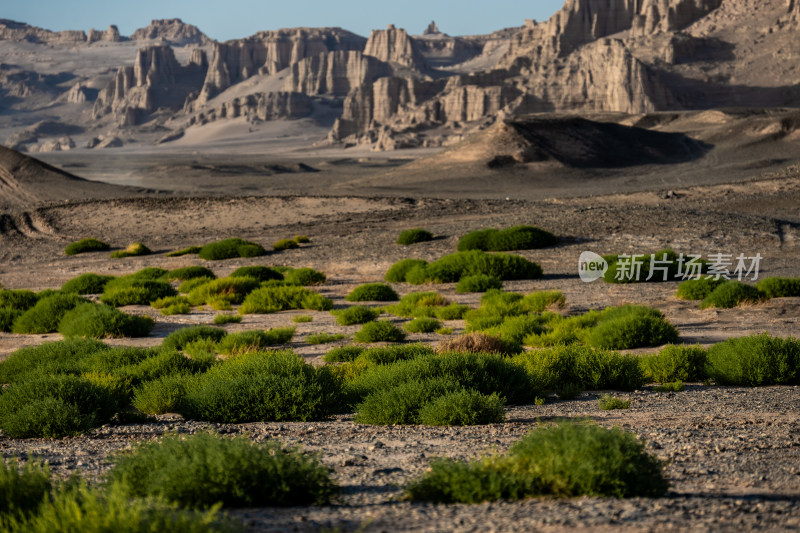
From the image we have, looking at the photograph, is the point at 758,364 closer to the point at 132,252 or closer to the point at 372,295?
the point at 372,295

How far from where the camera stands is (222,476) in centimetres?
527

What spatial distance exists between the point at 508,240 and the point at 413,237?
4.66m

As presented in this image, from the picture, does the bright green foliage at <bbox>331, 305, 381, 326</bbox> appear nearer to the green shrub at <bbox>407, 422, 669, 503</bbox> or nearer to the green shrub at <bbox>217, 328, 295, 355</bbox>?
the green shrub at <bbox>217, 328, 295, 355</bbox>

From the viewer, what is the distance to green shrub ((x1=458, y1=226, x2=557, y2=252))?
98.5 feet

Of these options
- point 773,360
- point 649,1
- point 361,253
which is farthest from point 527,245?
point 649,1

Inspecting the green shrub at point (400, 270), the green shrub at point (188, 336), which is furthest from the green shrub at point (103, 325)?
the green shrub at point (400, 270)

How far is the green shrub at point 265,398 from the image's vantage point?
30.0 ft

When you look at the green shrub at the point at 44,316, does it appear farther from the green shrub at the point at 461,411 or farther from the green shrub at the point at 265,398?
the green shrub at the point at 461,411

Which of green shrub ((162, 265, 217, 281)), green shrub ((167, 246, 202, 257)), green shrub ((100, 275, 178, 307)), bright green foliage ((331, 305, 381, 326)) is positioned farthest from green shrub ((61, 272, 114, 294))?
bright green foliage ((331, 305, 381, 326))

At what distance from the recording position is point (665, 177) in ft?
221

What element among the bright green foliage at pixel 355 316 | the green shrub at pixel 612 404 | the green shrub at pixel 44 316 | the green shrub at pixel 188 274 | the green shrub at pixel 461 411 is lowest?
the green shrub at pixel 188 274

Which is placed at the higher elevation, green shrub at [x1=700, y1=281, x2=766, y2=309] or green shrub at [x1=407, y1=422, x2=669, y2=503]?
green shrub at [x1=407, y1=422, x2=669, y2=503]

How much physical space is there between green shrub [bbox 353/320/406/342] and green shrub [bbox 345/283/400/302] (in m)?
Result: 6.08

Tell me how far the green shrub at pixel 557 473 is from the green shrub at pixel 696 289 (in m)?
15.1
